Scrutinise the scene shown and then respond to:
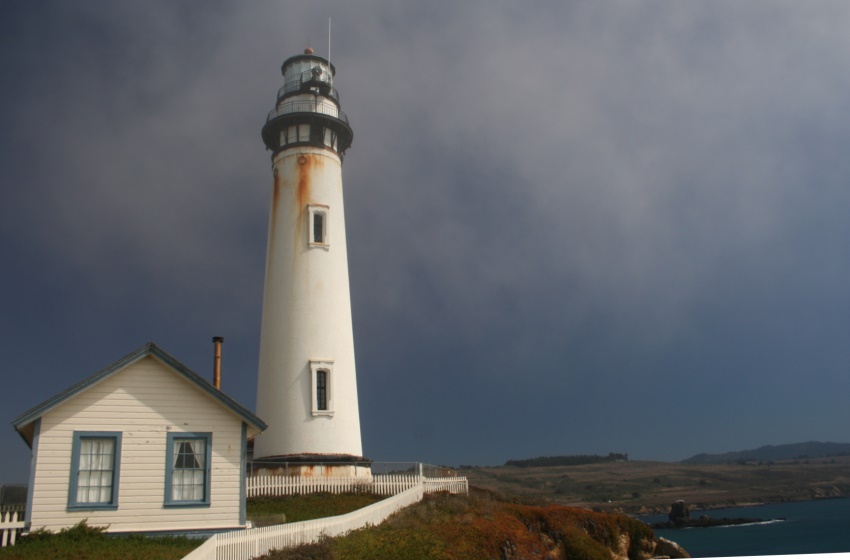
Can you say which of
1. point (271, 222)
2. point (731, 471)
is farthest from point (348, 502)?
point (731, 471)

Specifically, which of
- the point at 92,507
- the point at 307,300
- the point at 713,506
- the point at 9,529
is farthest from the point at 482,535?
the point at 713,506

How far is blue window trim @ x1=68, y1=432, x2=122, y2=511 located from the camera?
42.0ft

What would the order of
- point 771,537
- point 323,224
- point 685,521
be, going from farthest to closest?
point 685,521, point 771,537, point 323,224

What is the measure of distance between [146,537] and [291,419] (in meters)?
9.81

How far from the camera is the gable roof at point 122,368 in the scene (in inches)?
500

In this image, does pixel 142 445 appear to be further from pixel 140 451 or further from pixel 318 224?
pixel 318 224

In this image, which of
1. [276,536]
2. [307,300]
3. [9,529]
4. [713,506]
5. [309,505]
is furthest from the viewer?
[713,506]

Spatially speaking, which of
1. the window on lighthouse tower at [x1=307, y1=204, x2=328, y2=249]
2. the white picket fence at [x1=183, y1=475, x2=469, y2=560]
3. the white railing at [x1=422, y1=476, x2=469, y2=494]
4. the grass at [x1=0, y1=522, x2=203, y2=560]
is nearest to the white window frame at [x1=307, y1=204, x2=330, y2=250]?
the window on lighthouse tower at [x1=307, y1=204, x2=328, y2=249]

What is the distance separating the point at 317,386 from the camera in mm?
23031

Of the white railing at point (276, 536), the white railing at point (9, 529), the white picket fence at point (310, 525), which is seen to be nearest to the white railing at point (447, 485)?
the white picket fence at point (310, 525)

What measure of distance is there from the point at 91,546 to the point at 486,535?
9258mm

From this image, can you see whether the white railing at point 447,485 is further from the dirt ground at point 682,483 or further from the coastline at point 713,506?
the coastline at point 713,506

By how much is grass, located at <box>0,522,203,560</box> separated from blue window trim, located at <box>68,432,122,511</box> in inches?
13.9

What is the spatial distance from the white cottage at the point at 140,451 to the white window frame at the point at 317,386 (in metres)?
8.33
